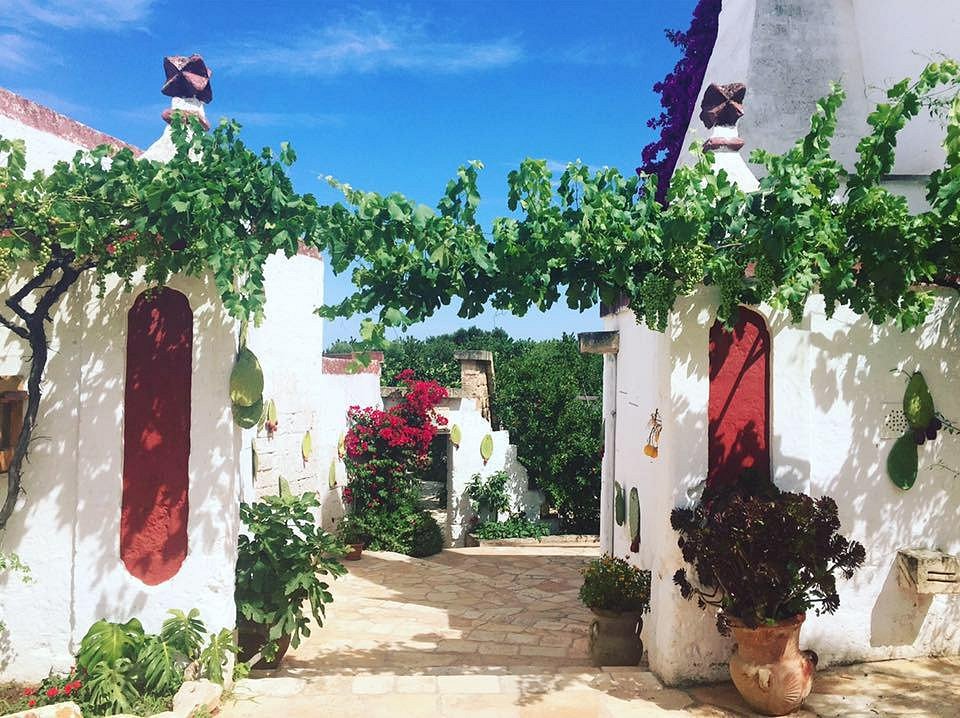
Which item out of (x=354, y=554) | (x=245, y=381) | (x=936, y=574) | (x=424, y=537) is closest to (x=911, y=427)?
(x=936, y=574)

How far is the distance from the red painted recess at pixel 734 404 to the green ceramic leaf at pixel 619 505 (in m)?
2.19

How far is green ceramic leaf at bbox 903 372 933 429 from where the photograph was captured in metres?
5.68

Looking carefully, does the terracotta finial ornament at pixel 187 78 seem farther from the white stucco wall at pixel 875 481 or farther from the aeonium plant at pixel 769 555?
the aeonium plant at pixel 769 555

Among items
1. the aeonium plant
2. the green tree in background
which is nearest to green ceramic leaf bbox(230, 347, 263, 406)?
the aeonium plant

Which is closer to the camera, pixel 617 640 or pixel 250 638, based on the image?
pixel 250 638

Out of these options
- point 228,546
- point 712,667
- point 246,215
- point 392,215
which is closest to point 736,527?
point 712,667

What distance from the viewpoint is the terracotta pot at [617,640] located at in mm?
5875

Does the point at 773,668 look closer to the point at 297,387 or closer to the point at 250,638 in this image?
the point at 250,638

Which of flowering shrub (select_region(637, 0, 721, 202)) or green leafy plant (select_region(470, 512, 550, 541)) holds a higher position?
flowering shrub (select_region(637, 0, 721, 202))

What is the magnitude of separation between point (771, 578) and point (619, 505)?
3042 mm

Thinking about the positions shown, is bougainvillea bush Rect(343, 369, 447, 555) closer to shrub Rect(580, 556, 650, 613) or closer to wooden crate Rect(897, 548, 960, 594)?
shrub Rect(580, 556, 650, 613)

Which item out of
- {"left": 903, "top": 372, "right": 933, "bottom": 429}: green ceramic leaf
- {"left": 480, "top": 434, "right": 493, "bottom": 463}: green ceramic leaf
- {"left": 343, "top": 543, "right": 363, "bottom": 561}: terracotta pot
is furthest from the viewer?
{"left": 480, "top": 434, "right": 493, "bottom": 463}: green ceramic leaf

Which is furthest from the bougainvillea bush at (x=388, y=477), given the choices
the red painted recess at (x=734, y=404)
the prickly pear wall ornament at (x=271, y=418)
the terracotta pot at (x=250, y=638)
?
the red painted recess at (x=734, y=404)

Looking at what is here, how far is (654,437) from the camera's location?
233 inches
